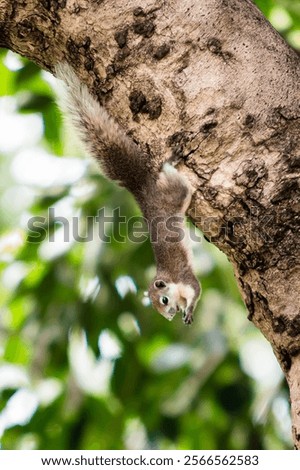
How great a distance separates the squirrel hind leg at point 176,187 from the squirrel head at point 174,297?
39 cm

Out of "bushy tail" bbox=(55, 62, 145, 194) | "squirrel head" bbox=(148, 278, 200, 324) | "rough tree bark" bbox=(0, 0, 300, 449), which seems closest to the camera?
"rough tree bark" bbox=(0, 0, 300, 449)

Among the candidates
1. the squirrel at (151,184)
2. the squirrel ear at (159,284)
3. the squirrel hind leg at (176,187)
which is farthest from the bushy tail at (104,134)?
the squirrel ear at (159,284)

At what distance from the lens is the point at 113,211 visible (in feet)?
9.73

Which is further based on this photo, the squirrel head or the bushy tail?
the squirrel head

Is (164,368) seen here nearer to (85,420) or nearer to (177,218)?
(85,420)

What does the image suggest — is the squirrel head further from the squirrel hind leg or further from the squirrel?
the squirrel hind leg

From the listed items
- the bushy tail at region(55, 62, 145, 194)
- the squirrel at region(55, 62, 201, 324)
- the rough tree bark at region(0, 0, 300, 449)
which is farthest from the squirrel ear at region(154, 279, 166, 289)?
the rough tree bark at region(0, 0, 300, 449)

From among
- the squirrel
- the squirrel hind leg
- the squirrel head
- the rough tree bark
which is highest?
the rough tree bark

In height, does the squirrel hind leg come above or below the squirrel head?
above

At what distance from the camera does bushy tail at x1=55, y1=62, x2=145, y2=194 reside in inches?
66.4

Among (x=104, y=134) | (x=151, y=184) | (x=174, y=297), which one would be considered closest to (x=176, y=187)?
(x=151, y=184)

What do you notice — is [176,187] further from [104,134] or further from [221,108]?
[104,134]

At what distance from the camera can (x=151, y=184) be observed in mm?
1701

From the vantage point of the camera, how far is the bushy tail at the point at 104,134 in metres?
1.69
